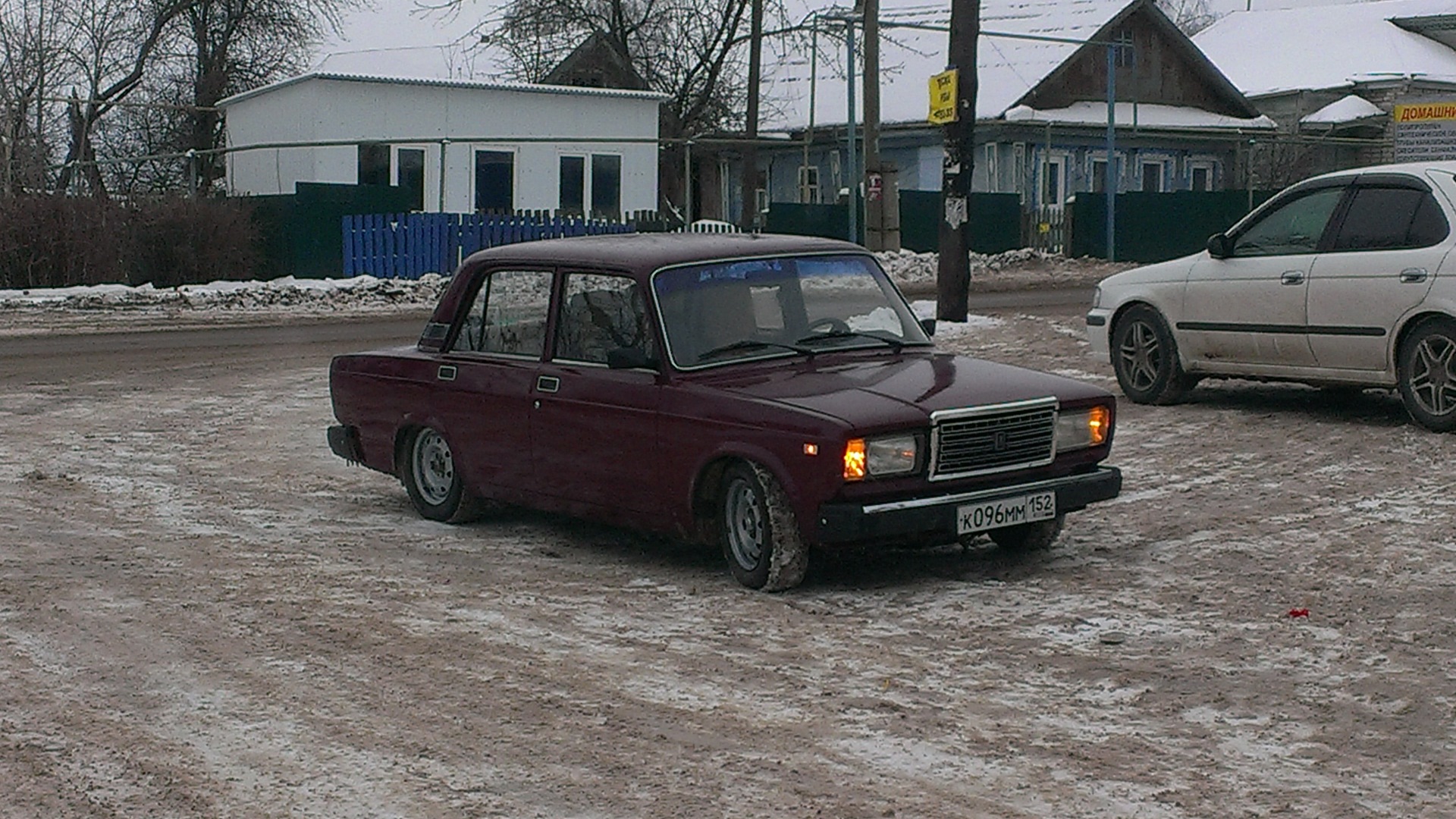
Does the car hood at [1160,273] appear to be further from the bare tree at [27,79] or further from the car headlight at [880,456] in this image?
the bare tree at [27,79]

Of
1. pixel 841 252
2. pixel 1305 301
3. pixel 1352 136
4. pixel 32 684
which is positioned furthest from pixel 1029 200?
pixel 32 684

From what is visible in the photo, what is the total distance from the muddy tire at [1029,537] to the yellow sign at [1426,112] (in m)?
21.6

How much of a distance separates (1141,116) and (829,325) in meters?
42.6

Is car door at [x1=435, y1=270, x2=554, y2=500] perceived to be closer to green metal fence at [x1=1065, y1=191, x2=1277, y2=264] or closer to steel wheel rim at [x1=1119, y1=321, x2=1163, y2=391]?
steel wheel rim at [x1=1119, y1=321, x2=1163, y2=391]

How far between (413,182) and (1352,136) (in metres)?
28.3

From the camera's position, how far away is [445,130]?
35.4 m

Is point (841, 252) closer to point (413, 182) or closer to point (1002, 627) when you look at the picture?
point (1002, 627)

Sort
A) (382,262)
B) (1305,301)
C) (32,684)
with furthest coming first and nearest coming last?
(382,262), (1305,301), (32,684)

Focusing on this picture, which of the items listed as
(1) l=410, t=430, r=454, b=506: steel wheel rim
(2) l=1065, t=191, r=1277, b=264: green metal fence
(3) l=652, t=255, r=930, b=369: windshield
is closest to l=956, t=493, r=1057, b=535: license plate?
(3) l=652, t=255, r=930, b=369: windshield

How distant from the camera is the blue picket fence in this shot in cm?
3002

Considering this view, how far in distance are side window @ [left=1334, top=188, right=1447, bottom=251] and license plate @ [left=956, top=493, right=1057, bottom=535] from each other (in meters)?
4.48

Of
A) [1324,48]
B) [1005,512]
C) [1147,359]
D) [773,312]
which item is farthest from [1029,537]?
[1324,48]

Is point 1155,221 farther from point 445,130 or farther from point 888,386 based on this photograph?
point 888,386

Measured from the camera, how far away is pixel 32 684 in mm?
6348
